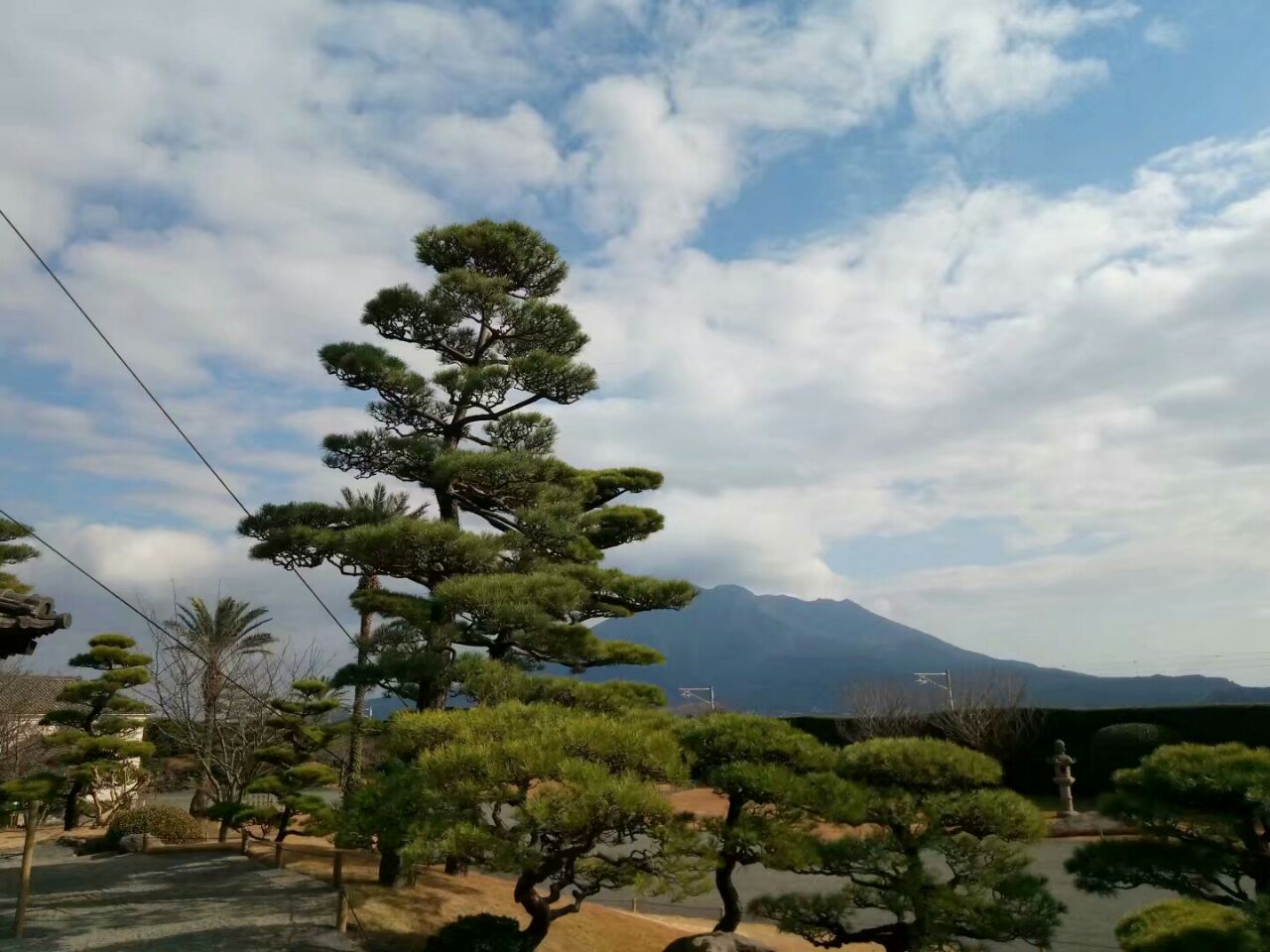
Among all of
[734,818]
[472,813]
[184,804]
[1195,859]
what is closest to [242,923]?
[472,813]

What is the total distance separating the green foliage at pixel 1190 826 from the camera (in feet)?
18.5

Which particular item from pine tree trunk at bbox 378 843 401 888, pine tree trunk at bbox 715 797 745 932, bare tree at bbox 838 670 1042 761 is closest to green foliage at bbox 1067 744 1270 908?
pine tree trunk at bbox 715 797 745 932

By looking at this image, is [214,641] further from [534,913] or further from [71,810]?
[534,913]

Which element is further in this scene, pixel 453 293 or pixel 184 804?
pixel 184 804

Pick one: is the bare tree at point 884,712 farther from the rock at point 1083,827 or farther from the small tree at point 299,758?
the small tree at point 299,758

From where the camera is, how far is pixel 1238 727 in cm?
1631

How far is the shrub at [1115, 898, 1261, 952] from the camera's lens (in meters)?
5.08

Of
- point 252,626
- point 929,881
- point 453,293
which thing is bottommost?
point 929,881

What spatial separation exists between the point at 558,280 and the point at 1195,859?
31.3 feet

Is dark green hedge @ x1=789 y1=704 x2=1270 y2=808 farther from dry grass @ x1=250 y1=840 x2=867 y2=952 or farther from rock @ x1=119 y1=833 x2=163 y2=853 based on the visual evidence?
rock @ x1=119 y1=833 x2=163 y2=853

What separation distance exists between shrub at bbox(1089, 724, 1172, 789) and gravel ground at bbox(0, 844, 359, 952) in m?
15.1

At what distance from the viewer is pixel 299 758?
1336cm

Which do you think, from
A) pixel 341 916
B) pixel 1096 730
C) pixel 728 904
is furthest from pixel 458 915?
pixel 1096 730

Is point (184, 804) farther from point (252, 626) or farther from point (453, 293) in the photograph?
point (453, 293)
